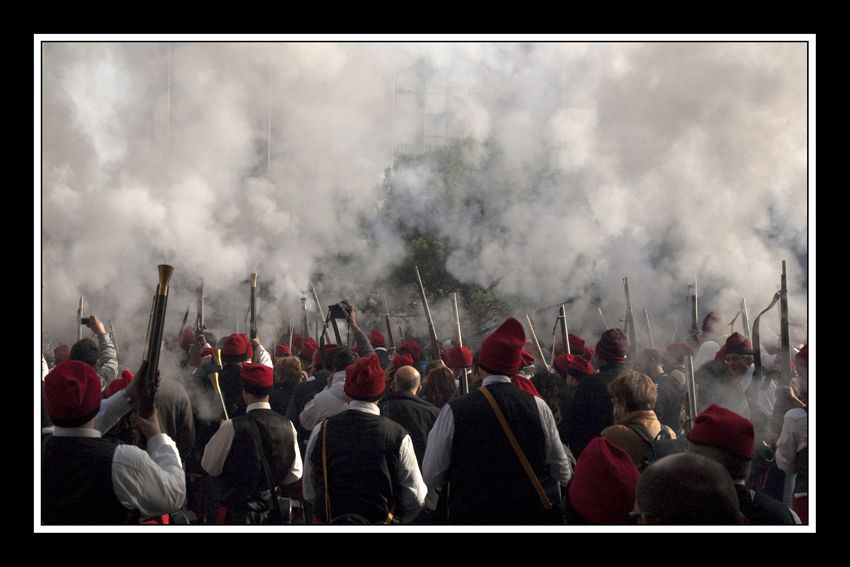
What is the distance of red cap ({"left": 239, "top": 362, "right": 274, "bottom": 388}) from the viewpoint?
4414 millimetres

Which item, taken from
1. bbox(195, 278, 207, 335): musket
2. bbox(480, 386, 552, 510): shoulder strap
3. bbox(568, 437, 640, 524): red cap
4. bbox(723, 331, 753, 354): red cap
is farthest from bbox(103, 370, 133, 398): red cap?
bbox(723, 331, 753, 354): red cap

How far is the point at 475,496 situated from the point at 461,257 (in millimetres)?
8617

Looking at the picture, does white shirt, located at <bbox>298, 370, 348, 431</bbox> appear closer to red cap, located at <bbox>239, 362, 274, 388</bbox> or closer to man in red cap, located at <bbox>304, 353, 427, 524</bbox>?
red cap, located at <bbox>239, 362, 274, 388</bbox>

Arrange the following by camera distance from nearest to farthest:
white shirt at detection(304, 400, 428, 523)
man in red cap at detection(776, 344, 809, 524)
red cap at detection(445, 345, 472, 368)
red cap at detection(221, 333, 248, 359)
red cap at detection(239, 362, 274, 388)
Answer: white shirt at detection(304, 400, 428, 523)
man in red cap at detection(776, 344, 809, 524)
red cap at detection(239, 362, 274, 388)
red cap at detection(221, 333, 248, 359)
red cap at detection(445, 345, 472, 368)

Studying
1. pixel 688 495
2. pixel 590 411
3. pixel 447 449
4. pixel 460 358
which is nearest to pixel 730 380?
pixel 590 411

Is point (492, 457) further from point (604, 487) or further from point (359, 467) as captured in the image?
point (604, 487)

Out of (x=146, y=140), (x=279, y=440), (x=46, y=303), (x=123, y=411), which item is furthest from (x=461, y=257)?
(x=123, y=411)

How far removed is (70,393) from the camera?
314 centimetres

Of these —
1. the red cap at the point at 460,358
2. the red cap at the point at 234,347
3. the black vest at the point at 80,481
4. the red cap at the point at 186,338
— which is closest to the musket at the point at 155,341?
the black vest at the point at 80,481

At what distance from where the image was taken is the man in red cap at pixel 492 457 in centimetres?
369

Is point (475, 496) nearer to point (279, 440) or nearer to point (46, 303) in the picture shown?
point (279, 440)

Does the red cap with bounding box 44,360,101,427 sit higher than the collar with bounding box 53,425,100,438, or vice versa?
the red cap with bounding box 44,360,101,427

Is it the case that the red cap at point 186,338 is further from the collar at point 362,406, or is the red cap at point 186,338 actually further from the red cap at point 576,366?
the collar at point 362,406

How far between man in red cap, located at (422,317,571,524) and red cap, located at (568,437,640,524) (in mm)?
1018
